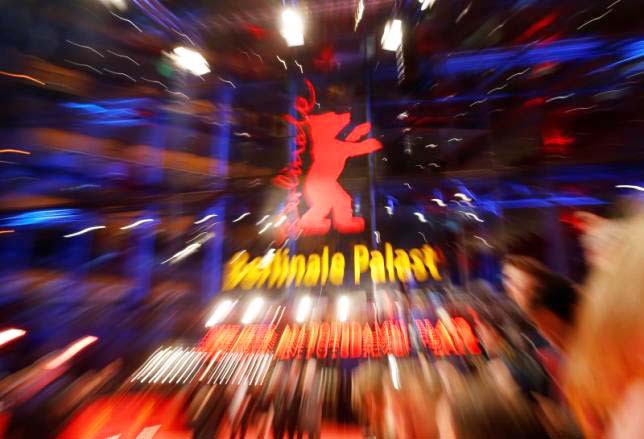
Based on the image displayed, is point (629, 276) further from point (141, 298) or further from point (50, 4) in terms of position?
point (50, 4)

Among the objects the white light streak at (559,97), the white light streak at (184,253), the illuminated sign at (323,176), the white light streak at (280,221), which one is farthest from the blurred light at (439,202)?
the white light streak at (184,253)

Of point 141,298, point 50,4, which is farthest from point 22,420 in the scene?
point 50,4

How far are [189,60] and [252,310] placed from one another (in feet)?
11.5

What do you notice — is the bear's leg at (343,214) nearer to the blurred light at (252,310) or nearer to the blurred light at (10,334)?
the blurred light at (252,310)

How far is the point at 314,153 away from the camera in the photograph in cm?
420

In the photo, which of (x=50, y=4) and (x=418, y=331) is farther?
(x=50, y=4)

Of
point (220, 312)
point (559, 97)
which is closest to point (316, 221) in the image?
point (220, 312)

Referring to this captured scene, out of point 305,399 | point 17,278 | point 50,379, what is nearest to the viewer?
point 305,399

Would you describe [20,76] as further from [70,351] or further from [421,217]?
[421,217]

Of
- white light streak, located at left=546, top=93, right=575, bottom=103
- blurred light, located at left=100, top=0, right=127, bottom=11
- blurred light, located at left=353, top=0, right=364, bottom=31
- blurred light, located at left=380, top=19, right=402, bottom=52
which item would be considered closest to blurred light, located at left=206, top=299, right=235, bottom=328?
blurred light, located at left=380, top=19, right=402, bottom=52

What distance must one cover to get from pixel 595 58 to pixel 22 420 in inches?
240

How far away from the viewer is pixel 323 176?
4.11 m

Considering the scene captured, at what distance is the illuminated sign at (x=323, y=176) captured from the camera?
13.2 ft

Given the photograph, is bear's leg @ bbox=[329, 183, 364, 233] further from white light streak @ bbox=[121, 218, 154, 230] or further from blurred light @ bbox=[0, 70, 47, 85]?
blurred light @ bbox=[0, 70, 47, 85]
